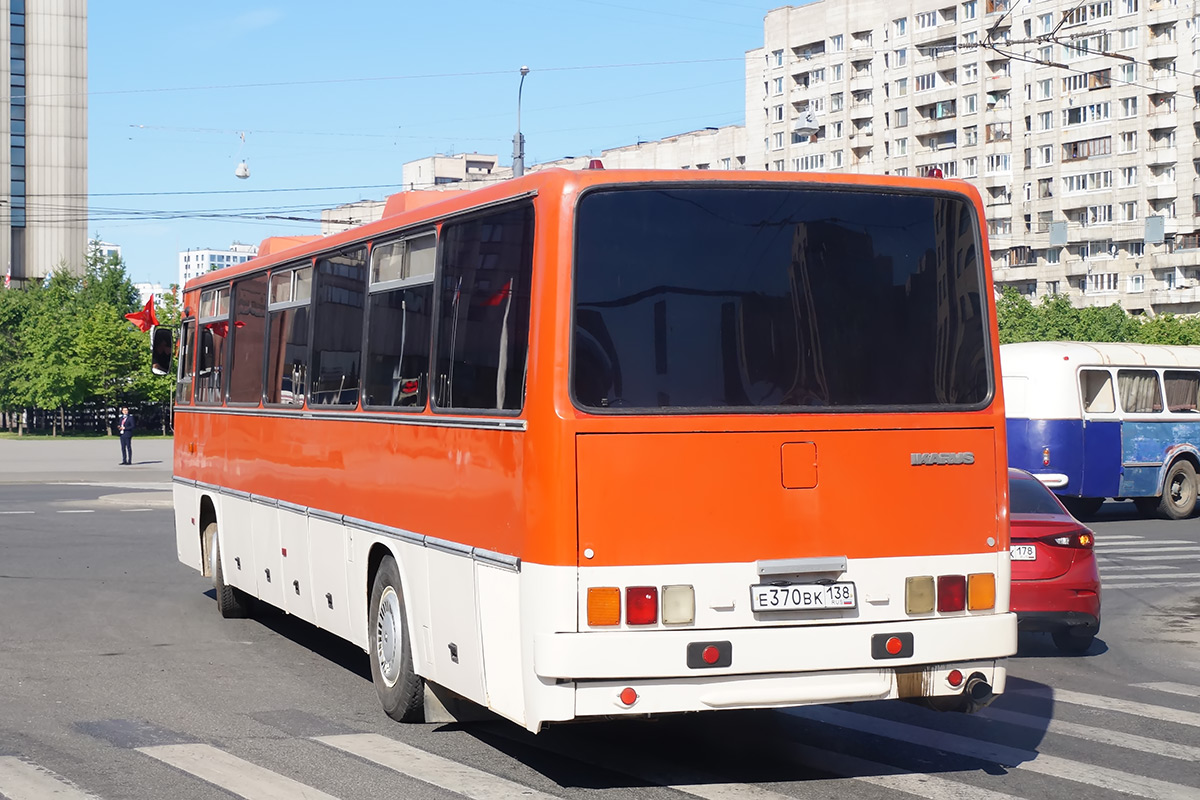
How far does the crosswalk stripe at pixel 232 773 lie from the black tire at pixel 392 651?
1088mm

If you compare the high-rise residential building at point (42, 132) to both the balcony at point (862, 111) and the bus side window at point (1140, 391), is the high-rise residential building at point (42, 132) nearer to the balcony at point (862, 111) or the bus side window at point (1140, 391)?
the balcony at point (862, 111)

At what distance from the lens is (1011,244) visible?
105625mm

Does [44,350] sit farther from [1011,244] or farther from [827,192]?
[827,192]

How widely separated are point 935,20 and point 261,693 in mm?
107011

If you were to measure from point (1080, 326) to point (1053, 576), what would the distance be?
7939 cm

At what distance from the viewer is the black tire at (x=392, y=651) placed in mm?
8594

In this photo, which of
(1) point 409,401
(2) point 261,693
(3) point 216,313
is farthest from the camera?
(3) point 216,313

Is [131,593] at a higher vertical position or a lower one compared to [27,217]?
lower

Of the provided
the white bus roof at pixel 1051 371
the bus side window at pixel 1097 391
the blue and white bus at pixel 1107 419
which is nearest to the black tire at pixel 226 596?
the blue and white bus at pixel 1107 419

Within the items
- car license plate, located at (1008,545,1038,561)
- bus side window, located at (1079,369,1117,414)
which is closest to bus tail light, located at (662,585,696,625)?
car license plate, located at (1008,545,1038,561)

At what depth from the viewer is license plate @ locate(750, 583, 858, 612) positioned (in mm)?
7043

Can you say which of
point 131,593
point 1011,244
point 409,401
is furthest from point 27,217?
point 409,401

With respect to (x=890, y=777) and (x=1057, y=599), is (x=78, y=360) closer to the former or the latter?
(x=1057, y=599)

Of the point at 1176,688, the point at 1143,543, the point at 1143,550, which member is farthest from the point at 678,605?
the point at 1143,543
